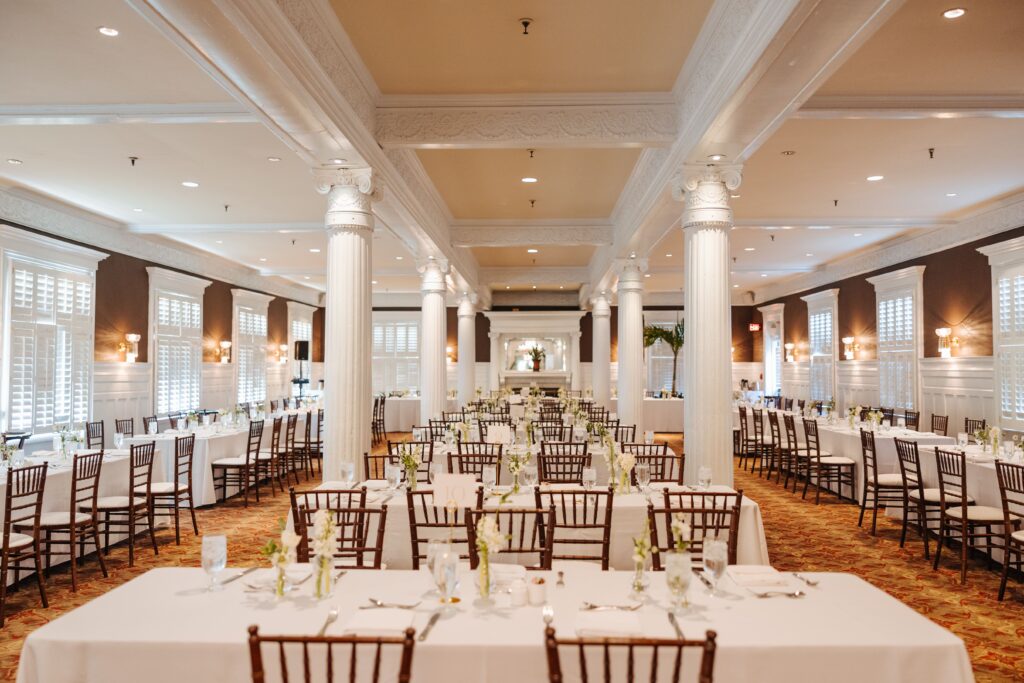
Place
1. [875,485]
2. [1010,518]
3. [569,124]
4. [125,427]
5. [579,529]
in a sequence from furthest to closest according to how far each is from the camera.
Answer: [125,427] → [875,485] → [569,124] → [1010,518] → [579,529]

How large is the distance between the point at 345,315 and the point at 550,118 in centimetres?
266

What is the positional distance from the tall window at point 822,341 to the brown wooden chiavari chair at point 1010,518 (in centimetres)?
1216

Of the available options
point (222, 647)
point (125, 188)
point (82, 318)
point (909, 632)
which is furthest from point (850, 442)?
point (82, 318)

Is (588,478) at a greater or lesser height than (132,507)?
greater

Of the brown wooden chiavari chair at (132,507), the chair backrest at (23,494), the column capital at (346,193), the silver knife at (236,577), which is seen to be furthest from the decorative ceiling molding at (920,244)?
the chair backrest at (23,494)

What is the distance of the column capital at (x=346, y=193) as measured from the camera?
247 inches

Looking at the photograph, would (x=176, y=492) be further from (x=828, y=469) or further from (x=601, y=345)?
(x=601, y=345)

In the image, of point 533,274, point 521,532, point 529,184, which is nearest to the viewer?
point 521,532

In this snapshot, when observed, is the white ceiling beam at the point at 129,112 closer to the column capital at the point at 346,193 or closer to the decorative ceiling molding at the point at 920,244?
the column capital at the point at 346,193

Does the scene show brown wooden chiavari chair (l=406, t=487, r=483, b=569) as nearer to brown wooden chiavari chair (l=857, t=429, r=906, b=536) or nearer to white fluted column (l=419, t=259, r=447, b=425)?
brown wooden chiavari chair (l=857, t=429, r=906, b=536)

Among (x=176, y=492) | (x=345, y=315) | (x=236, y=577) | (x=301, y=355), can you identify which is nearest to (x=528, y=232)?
(x=345, y=315)

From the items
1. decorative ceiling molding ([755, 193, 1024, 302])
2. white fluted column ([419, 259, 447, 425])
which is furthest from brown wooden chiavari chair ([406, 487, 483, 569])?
decorative ceiling molding ([755, 193, 1024, 302])

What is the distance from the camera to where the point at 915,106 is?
6.08 metres

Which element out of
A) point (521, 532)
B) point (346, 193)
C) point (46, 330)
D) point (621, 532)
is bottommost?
point (621, 532)
